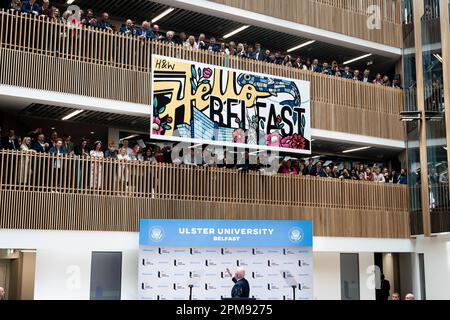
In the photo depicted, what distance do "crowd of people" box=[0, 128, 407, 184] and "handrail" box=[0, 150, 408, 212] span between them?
0.25 m

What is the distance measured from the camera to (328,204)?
23.2m

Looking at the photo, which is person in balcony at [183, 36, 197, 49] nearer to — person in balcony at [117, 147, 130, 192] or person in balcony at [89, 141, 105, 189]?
person in balcony at [117, 147, 130, 192]

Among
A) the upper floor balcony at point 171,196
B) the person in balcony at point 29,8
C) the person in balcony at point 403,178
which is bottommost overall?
the upper floor balcony at point 171,196

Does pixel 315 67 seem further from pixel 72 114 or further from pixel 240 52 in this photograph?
pixel 72 114

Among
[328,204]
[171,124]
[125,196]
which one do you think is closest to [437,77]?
[328,204]

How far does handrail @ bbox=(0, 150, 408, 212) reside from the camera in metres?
17.5

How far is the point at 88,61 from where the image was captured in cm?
1897

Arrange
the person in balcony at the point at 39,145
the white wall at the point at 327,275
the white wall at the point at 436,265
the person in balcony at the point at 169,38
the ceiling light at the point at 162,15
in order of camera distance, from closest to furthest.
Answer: the person in balcony at the point at 39,145, the person in balcony at the point at 169,38, the ceiling light at the point at 162,15, the white wall at the point at 436,265, the white wall at the point at 327,275

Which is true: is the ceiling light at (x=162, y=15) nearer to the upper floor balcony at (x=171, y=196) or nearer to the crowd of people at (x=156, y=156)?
the crowd of people at (x=156, y=156)

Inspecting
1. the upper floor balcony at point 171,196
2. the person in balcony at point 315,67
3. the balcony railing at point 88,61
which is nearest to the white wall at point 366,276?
the upper floor balcony at point 171,196

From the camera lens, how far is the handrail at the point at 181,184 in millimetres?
17531

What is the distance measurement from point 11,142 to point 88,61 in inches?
140

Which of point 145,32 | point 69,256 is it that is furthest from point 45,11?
Answer: point 69,256

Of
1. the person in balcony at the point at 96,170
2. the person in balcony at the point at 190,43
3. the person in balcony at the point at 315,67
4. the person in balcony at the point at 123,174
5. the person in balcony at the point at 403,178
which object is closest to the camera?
the person in balcony at the point at 96,170
